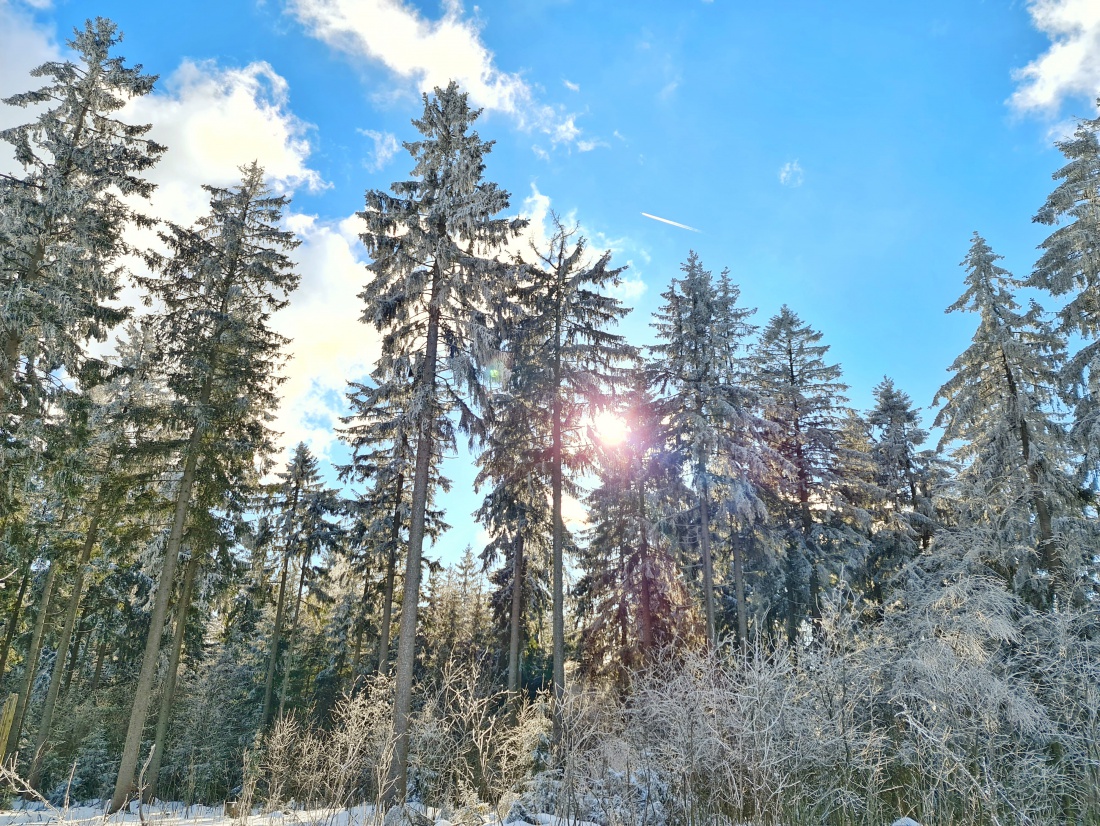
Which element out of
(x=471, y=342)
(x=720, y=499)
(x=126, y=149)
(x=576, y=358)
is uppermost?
(x=126, y=149)

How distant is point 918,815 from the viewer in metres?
8.37

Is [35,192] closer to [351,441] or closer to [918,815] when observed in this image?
[351,441]

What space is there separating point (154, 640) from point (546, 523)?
37.8 feet

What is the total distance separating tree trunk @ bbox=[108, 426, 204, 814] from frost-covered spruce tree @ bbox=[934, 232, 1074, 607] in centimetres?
2098

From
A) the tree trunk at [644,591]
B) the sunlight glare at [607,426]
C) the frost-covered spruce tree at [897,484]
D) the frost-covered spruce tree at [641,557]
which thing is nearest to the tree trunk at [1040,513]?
the frost-covered spruce tree at [897,484]

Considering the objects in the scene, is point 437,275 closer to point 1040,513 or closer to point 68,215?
point 68,215

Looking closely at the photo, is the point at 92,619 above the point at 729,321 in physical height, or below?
below

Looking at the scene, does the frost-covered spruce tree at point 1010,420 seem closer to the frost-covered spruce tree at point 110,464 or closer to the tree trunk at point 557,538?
the tree trunk at point 557,538

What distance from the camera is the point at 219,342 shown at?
15914 millimetres

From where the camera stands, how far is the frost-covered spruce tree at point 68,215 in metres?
12.5

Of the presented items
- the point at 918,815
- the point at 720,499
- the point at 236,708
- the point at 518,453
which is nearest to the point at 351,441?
the point at 518,453

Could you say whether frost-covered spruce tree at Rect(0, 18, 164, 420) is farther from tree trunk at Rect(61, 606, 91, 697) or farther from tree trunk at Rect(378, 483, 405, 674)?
tree trunk at Rect(61, 606, 91, 697)

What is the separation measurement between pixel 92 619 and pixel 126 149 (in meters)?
19.8

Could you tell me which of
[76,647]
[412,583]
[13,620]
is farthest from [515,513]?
[76,647]
